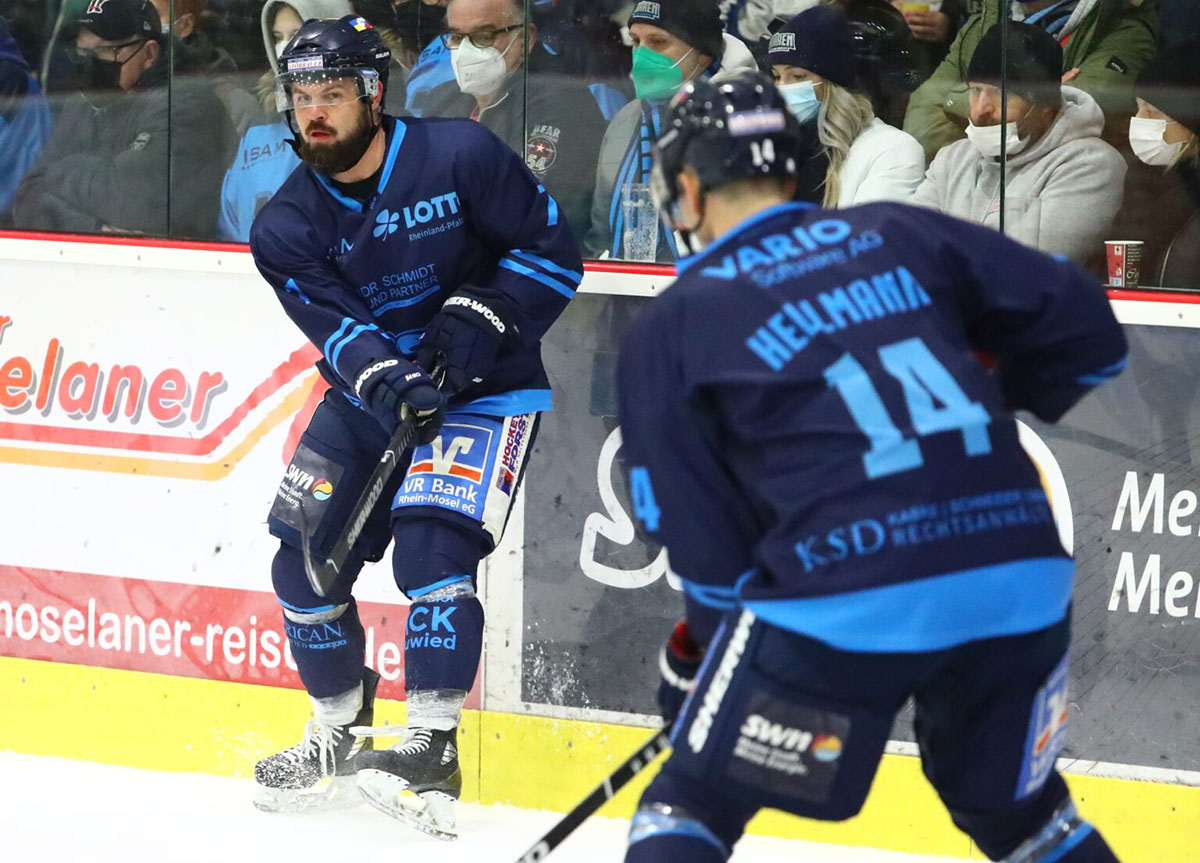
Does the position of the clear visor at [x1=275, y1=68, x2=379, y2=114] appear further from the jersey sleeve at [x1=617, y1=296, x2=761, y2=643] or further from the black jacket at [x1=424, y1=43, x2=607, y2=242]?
the jersey sleeve at [x1=617, y1=296, x2=761, y2=643]

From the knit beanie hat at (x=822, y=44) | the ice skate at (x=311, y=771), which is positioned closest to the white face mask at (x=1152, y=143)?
the knit beanie hat at (x=822, y=44)

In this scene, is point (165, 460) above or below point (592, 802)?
below

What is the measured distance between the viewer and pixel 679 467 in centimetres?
188

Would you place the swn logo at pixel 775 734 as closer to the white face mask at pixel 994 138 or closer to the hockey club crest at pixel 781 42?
the white face mask at pixel 994 138

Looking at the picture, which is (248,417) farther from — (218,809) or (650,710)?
(650,710)

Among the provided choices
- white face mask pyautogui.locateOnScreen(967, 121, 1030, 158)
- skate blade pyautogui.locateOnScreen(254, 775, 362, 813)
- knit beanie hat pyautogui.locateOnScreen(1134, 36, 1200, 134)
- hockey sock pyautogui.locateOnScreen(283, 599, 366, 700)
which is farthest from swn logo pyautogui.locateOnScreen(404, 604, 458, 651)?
knit beanie hat pyautogui.locateOnScreen(1134, 36, 1200, 134)

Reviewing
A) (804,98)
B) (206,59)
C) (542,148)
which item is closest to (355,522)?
(542,148)

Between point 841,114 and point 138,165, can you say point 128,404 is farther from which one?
point 841,114

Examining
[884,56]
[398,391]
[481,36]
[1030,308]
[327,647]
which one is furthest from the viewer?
→ [481,36]

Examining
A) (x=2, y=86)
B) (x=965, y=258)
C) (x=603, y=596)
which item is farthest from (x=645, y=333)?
(x=2, y=86)

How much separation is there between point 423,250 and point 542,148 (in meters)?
0.50

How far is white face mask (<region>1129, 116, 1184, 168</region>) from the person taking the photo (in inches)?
124

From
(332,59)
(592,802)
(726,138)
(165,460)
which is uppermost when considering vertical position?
(726,138)

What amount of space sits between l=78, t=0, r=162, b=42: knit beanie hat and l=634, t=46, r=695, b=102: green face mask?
116 centimetres
